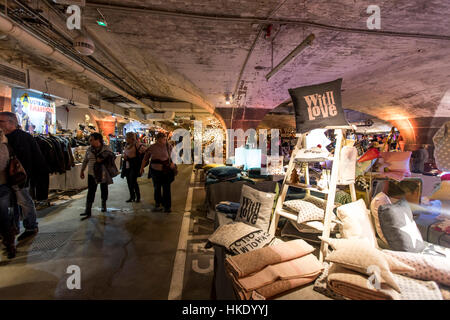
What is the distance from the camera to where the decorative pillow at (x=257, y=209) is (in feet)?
7.36

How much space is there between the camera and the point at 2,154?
106 inches

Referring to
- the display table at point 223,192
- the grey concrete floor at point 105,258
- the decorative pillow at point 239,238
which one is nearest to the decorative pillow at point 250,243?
the decorative pillow at point 239,238

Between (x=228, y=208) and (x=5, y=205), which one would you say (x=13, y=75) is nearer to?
(x=5, y=205)

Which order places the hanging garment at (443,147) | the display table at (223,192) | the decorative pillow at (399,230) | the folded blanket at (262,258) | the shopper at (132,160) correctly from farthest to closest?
1. the shopper at (132,160)
2. the display table at (223,192)
3. the hanging garment at (443,147)
4. the decorative pillow at (399,230)
5. the folded blanket at (262,258)

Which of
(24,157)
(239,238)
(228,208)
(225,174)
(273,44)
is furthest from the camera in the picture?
(225,174)

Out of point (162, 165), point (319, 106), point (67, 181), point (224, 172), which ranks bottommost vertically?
point (67, 181)

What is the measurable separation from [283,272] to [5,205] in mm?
3652

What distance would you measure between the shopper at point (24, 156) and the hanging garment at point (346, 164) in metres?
4.20

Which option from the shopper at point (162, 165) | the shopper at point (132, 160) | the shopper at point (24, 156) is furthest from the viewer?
the shopper at point (132, 160)

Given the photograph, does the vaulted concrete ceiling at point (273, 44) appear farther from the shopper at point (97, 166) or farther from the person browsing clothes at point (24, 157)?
the shopper at point (97, 166)

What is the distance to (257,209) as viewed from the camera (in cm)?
229

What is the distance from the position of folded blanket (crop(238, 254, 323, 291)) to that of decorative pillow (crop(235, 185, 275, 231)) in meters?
0.71

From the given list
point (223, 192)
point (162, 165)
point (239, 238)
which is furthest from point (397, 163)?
point (162, 165)

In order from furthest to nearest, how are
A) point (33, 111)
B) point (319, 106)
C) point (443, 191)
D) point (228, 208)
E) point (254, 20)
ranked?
point (33, 111) < point (254, 20) < point (228, 208) < point (443, 191) < point (319, 106)
